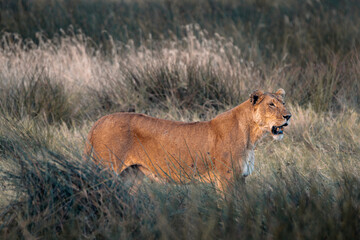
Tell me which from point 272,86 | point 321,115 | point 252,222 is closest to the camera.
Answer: point 252,222

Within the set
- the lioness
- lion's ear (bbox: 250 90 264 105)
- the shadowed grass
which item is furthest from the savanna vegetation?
lion's ear (bbox: 250 90 264 105)

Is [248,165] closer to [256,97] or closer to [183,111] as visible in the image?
[256,97]

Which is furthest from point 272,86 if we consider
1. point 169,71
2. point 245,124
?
point 245,124

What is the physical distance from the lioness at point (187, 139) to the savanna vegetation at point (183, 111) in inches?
11.8

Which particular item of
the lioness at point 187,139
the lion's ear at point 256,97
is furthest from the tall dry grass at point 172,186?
the lion's ear at point 256,97

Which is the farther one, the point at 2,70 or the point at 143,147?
the point at 2,70

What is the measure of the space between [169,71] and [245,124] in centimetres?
381

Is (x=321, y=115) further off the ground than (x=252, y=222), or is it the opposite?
(x=252, y=222)

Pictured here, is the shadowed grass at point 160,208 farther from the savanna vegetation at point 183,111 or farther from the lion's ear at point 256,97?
the lion's ear at point 256,97

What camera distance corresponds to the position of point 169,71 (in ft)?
28.3

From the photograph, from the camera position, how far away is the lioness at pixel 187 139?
4859 mm

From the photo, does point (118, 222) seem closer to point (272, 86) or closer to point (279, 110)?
point (279, 110)

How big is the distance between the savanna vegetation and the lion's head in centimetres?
38

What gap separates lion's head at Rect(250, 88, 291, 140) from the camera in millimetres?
4859
